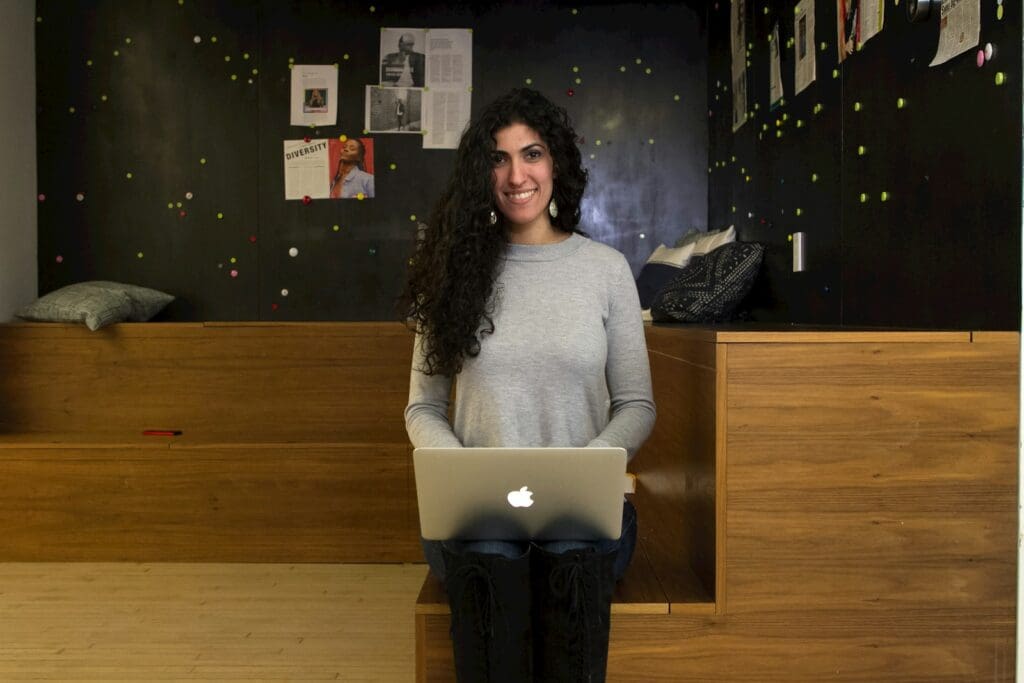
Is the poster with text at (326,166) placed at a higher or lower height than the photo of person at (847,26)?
lower

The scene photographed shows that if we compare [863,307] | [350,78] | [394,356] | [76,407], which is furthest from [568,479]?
[350,78]

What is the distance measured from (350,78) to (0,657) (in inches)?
99.3

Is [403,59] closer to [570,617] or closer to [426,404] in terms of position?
[426,404]

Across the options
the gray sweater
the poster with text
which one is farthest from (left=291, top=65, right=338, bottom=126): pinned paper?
the gray sweater

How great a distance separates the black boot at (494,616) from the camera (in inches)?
63.2

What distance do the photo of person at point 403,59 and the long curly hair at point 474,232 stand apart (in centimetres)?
230

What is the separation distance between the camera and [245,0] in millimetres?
4137

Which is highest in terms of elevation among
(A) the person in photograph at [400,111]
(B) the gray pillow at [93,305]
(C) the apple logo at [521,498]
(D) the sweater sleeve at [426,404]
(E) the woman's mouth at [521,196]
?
(A) the person in photograph at [400,111]

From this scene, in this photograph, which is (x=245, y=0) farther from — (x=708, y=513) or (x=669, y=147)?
(x=708, y=513)

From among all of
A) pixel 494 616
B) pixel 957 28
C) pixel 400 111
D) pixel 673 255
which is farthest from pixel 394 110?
pixel 494 616

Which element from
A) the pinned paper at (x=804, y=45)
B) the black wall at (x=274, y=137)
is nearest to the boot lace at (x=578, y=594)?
the pinned paper at (x=804, y=45)

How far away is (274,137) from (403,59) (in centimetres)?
61

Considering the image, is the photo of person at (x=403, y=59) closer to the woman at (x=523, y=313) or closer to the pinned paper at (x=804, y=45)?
the pinned paper at (x=804, y=45)

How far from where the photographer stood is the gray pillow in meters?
3.66
